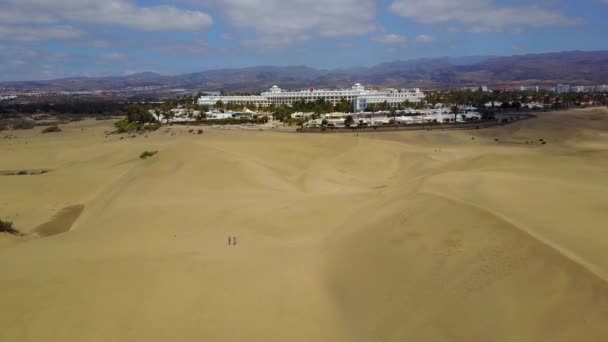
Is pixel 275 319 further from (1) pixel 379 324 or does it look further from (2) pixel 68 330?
(2) pixel 68 330

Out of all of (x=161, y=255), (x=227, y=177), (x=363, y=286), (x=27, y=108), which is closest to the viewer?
(x=363, y=286)

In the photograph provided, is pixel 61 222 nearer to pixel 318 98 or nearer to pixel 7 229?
pixel 7 229

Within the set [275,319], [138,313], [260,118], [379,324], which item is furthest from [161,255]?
[260,118]

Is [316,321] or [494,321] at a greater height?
[494,321]

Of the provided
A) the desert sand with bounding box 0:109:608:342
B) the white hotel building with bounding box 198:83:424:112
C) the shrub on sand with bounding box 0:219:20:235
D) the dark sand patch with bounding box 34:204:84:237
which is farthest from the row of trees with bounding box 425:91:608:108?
the shrub on sand with bounding box 0:219:20:235

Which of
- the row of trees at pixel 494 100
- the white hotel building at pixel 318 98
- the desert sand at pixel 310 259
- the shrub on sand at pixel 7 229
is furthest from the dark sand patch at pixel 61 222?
the row of trees at pixel 494 100

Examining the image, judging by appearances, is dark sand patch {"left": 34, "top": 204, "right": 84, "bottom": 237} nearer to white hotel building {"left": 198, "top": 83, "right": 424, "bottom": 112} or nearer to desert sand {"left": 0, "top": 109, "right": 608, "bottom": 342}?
desert sand {"left": 0, "top": 109, "right": 608, "bottom": 342}
